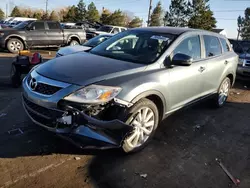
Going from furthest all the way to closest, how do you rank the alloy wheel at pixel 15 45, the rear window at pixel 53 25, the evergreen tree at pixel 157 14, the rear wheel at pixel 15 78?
1. the evergreen tree at pixel 157 14
2. the rear window at pixel 53 25
3. the alloy wheel at pixel 15 45
4. the rear wheel at pixel 15 78

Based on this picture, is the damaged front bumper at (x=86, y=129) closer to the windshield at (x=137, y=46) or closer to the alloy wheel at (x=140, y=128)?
the alloy wheel at (x=140, y=128)

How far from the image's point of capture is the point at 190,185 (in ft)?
9.84

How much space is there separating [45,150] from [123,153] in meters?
1.05

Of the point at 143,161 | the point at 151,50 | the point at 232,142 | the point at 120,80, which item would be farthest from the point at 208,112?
the point at 120,80

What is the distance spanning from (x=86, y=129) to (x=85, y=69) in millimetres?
870

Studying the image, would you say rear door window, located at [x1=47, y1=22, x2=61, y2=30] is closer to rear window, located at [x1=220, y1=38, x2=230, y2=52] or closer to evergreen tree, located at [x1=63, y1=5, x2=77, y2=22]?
rear window, located at [x1=220, y1=38, x2=230, y2=52]

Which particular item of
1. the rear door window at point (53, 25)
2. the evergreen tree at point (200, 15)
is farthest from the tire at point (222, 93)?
the evergreen tree at point (200, 15)

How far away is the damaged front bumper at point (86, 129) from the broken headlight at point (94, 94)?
5.3 inches

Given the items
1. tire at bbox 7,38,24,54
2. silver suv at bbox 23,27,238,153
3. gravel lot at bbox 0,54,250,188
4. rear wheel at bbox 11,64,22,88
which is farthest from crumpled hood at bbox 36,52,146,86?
tire at bbox 7,38,24,54

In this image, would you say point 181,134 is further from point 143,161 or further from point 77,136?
point 77,136

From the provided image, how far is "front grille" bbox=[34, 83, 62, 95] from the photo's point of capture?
10.0 feet

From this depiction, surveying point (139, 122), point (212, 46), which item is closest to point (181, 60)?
point (139, 122)

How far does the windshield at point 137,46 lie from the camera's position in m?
3.91

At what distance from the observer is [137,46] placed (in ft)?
13.9
